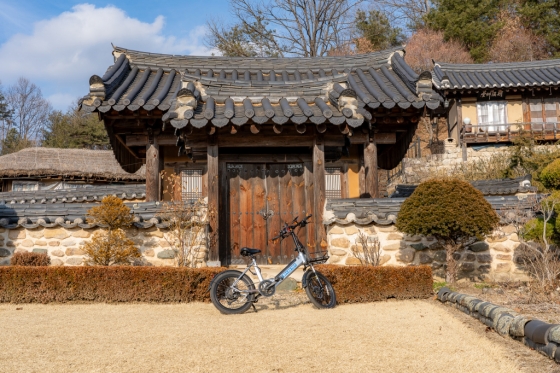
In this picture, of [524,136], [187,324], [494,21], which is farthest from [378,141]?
[494,21]

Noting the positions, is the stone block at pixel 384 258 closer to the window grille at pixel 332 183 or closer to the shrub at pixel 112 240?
the window grille at pixel 332 183

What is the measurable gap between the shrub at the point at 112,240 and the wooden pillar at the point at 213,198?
132 centimetres

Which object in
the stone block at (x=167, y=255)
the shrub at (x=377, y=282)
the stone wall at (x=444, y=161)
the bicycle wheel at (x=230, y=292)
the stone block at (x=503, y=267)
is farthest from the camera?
the stone wall at (x=444, y=161)

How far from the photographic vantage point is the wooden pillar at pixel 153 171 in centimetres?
1005

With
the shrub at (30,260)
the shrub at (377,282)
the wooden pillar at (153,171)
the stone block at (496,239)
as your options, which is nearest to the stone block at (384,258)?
the shrub at (377,282)

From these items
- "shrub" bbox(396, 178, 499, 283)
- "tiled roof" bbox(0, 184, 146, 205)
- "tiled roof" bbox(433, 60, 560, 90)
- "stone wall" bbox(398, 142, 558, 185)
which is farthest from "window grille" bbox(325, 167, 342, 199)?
"tiled roof" bbox(433, 60, 560, 90)

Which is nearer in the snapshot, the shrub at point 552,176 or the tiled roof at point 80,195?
the shrub at point 552,176

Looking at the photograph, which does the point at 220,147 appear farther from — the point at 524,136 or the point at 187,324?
the point at 524,136

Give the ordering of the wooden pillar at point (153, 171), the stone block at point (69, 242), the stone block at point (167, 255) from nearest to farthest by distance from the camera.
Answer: the stone block at point (167, 255)
the stone block at point (69, 242)
the wooden pillar at point (153, 171)

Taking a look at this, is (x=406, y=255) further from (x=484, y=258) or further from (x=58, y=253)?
(x=58, y=253)

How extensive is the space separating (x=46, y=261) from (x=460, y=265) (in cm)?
734

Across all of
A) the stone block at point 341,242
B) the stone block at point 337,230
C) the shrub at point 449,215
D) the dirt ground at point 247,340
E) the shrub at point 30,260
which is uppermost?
the shrub at point 449,215

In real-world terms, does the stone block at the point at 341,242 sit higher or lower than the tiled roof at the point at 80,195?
lower

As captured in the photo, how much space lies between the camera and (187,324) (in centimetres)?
549
